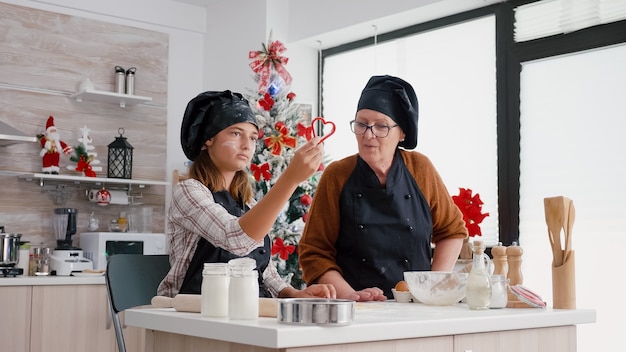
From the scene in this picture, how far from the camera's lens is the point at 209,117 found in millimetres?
2307

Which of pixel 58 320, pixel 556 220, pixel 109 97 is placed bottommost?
pixel 58 320

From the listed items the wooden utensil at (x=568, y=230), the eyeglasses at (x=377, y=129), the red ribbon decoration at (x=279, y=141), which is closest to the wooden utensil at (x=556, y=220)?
the wooden utensil at (x=568, y=230)

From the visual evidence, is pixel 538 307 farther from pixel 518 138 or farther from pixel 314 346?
pixel 518 138

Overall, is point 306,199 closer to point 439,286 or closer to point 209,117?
point 209,117

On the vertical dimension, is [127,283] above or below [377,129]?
below

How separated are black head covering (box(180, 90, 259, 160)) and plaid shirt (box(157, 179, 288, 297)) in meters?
0.18

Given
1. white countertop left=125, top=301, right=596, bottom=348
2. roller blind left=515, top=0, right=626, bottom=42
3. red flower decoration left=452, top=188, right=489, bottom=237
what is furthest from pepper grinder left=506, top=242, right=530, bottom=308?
roller blind left=515, top=0, right=626, bottom=42

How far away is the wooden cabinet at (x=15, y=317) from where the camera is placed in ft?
14.6

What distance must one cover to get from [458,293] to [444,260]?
1.40ft

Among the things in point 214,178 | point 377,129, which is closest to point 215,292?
point 214,178

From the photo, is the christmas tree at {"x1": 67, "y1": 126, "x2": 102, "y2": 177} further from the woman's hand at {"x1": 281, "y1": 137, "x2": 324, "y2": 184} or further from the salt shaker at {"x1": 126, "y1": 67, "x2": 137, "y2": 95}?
the woman's hand at {"x1": 281, "y1": 137, "x2": 324, "y2": 184}

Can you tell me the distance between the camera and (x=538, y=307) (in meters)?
2.02

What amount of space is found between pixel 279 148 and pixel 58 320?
5.44 feet

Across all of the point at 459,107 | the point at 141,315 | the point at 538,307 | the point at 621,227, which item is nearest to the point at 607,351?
the point at 621,227
